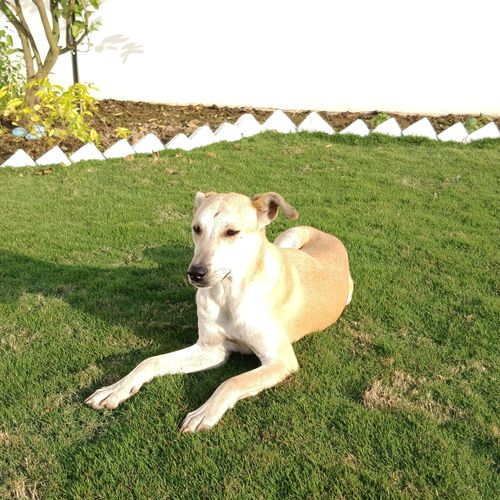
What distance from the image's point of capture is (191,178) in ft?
27.3

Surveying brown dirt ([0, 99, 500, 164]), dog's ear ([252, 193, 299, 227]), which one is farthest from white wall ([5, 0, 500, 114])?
dog's ear ([252, 193, 299, 227])

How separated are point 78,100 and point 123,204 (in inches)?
119

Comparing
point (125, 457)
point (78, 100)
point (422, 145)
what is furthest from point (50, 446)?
point (422, 145)

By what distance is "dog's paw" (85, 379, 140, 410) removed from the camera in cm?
354

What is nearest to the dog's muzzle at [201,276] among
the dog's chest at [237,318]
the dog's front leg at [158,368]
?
the dog's chest at [237,318]

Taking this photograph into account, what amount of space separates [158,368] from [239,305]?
0.68m

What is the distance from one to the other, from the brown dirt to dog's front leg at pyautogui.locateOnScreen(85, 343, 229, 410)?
622 centimetres

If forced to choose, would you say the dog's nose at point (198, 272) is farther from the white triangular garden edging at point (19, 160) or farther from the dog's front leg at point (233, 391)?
the white triangular garden edging at point (19, 160)

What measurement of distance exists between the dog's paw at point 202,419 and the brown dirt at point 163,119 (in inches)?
269

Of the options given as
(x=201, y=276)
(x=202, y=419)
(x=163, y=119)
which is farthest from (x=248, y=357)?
(x=163, y=119)

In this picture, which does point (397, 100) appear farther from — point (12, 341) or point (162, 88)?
point (12, 341)

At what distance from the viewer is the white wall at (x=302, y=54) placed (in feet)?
37.3

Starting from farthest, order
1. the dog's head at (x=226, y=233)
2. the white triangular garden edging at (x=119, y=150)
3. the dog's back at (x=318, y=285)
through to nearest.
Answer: the white triangular garden edging at (x=119, y=150) < the dog's back at (x=318, y=285) < the dog's head at (x=226, y=233)

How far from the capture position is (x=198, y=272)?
134 inches
